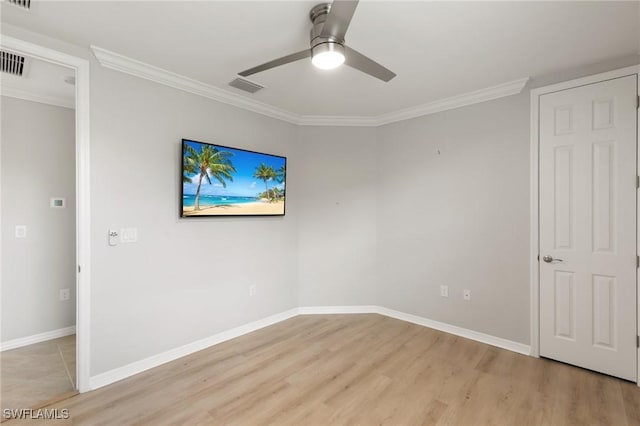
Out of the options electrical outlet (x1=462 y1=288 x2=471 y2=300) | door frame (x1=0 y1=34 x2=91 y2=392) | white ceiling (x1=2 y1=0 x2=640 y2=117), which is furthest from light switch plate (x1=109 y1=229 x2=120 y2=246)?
electrical outlet (x1=462 y1=288 x2=471 y2=300)

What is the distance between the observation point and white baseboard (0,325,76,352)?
2996 mm

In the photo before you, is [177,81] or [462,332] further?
[462,332]

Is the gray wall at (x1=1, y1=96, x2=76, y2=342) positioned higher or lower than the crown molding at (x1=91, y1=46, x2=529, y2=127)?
Result: lower

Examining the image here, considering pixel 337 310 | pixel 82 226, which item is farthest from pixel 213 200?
pixel 337 310

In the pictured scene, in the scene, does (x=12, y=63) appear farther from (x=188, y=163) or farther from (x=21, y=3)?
(x=188, y=163)

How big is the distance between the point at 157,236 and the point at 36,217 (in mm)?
1532

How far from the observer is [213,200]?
9.96 ft

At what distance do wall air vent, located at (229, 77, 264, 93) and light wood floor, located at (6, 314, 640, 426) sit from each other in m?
2.56

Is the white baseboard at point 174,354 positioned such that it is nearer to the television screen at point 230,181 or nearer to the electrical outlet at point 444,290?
the television screen at point 230,181

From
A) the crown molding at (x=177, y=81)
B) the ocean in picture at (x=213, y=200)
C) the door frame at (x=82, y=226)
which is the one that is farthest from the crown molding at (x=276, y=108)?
the ocean in picture at (x=213, y=200)

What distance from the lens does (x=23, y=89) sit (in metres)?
3.00

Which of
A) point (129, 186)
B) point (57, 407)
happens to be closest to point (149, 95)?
point (129, 186)

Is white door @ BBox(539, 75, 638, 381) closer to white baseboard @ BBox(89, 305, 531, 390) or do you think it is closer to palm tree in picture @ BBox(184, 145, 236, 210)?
white baseboard @ BBox(89, 305, 531, 390)

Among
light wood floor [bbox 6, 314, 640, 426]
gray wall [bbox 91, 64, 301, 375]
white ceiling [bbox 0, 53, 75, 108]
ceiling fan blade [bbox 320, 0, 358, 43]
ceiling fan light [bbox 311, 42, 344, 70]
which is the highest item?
white ceiling [bbox 0, 53, 75, 108]
